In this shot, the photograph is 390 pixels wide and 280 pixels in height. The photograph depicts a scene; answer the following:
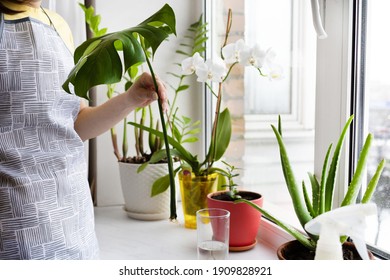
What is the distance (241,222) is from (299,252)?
0.24 m

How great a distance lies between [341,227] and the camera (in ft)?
1.71

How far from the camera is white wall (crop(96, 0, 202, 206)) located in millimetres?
1501

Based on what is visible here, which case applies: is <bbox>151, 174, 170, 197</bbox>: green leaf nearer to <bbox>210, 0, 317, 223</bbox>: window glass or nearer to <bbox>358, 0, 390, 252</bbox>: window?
<bbox>210, 0, 317, 223</bbox>: window glass

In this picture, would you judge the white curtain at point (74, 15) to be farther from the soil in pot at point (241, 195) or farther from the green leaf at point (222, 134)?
the soil in pot at point (241, 195)

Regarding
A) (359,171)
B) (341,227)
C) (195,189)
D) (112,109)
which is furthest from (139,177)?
(341,227)

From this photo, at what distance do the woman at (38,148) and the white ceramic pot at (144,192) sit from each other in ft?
1.13

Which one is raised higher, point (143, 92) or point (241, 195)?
point (143, 92)

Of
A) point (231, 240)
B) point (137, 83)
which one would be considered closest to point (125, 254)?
point (231, 240)

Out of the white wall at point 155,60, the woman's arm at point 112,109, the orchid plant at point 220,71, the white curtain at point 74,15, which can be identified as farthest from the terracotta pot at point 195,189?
the white curtain at point 74,15

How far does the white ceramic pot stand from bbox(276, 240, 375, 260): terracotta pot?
0.60 metres

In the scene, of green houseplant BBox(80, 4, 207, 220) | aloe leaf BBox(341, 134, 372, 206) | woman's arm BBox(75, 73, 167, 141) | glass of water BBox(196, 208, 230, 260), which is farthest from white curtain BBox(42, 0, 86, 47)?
aloe leaf BBox(341, 134, 372, 206)

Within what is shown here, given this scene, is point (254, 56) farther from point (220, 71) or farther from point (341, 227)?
point (341, 227)
